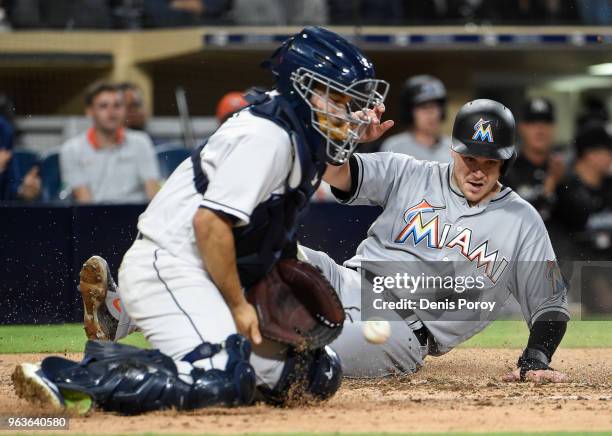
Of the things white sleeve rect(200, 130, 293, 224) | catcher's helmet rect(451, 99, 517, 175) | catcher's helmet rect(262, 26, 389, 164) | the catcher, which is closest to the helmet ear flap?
catcher's helmet rect(451, 99, 517, 175)

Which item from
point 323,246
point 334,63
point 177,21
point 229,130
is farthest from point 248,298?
point 177,21

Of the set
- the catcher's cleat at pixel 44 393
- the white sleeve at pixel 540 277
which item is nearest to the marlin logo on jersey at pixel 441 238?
the white sleeve at pixel 540 277

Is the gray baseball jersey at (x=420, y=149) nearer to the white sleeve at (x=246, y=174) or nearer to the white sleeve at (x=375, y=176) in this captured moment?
the white sleeve at (x=375, y=176)

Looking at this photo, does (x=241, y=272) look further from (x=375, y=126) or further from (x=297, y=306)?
(x=375, y=126)

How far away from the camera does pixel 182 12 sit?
41.1 ft

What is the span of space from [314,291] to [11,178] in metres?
5.50

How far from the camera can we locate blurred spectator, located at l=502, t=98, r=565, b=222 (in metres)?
9.54

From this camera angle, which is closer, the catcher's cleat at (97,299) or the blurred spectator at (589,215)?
the catcher's cleat at (97,299)

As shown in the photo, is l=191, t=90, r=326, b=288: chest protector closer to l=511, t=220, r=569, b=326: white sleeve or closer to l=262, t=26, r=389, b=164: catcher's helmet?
l=262, t=26, r=389, b=164: catcher's helmet

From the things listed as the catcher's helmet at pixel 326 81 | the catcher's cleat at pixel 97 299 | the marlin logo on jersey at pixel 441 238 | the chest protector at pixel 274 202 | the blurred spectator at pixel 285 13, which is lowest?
the catcher's cleat at pixel 97 299

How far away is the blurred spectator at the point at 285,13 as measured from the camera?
479 inches

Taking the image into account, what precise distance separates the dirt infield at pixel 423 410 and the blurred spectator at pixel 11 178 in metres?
3.33

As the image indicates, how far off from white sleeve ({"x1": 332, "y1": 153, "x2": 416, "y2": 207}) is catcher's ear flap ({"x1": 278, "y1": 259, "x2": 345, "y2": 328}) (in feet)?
4.19

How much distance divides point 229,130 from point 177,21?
323 inches
